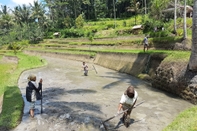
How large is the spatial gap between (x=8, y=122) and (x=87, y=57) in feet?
85.6

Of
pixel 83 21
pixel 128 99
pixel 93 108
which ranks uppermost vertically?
pixel 83 21

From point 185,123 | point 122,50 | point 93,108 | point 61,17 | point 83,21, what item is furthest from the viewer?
point 61,17

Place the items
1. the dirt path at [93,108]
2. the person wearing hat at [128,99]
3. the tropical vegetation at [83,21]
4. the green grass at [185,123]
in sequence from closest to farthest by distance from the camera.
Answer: the green grass at [185,123] → the person wearing hat at [128,99] → the dirt path at [93,108] → the tropical vegetation at [83,21]

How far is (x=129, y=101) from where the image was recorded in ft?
27.2

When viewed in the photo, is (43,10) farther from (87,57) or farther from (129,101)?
(129,101)

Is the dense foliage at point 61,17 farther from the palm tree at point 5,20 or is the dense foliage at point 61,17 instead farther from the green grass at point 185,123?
the green grass at point 185,123

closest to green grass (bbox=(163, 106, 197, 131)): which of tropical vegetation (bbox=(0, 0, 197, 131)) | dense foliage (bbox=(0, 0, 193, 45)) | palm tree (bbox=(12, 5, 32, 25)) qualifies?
tropical vegetation (bbox=(0, 0, 197, 131))

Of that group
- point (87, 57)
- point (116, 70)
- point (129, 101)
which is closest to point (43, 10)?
point (87, 57)

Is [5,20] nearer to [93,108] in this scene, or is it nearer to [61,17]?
[61,17]

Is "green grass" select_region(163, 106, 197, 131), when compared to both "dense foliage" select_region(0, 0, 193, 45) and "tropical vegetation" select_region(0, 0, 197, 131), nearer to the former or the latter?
"tropical vegetation" select_region(0, 0, 197, 131)

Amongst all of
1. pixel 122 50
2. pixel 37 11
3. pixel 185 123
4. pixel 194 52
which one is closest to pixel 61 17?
pixel 37 11

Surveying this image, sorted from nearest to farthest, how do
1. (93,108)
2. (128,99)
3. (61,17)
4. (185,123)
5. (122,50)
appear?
(185,123) → (128,99) → (93,108) → (122,50) → (61,17)

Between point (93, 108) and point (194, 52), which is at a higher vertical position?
point (194, 52)

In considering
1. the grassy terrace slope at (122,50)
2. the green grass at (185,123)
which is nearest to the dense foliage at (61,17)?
the grassy terrace slope at (122,50)
